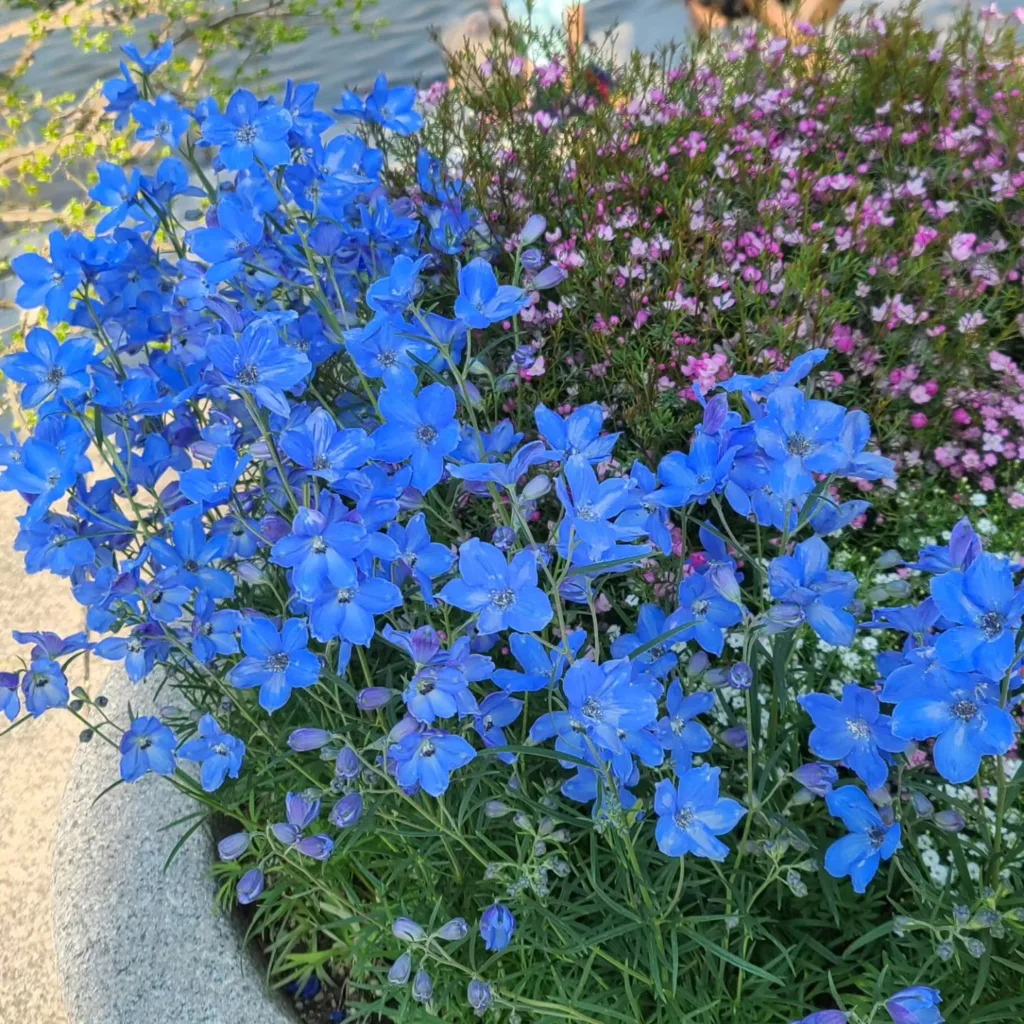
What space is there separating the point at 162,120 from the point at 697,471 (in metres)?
0.95

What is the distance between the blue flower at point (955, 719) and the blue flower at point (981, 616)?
0.03 meters

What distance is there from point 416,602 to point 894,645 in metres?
0.89

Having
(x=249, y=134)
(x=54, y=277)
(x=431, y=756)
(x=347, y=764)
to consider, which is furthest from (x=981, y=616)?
(x=54, y=277)

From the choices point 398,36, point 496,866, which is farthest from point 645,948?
point 398,36

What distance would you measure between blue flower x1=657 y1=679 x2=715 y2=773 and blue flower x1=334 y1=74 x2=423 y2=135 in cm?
103

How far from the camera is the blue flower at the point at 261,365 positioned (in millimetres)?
809

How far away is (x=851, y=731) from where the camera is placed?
83cm

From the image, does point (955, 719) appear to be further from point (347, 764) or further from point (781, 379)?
point (347, 764)

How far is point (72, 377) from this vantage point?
3.48 feet

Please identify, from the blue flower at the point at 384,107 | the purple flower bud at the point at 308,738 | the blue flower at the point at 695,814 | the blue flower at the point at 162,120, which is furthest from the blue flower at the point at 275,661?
the blue flower at the point at 384,107

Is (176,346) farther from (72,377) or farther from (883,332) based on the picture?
(883,332)

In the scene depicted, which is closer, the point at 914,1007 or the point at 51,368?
the point at 914,1007

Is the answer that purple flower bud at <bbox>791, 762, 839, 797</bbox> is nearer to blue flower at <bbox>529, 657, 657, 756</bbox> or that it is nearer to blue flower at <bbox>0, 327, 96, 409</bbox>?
blue flower at <bbox>529, 657, 657, 756</bbox>

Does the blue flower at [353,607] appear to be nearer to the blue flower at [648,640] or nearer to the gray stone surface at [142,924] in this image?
the blue flower at [648,640]
